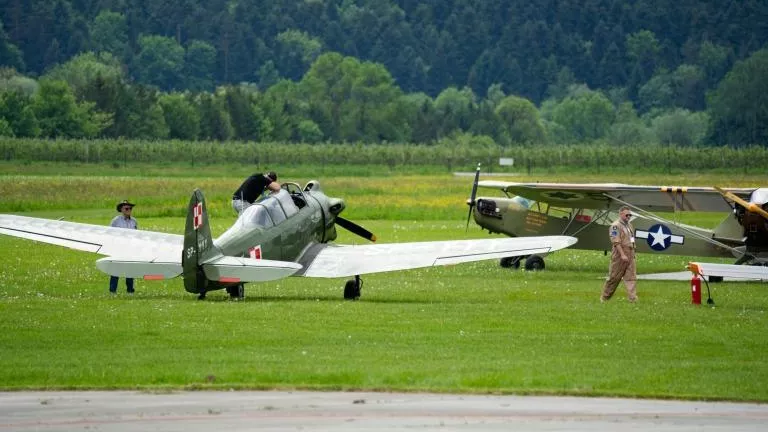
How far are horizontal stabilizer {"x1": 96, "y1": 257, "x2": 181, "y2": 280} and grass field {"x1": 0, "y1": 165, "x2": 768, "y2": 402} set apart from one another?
489 mm

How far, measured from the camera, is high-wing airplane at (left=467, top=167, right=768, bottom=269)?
1021 inches

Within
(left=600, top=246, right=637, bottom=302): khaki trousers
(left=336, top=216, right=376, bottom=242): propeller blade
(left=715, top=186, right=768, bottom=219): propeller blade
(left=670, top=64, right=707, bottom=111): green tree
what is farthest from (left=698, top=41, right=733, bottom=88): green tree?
(left=600, top=246, right=637, bottom=302): khaki trousers

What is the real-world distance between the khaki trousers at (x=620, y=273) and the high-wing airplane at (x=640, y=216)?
4.31 m

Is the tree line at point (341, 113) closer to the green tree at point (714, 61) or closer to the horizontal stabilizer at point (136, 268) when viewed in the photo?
the green tree at point (714, 61)

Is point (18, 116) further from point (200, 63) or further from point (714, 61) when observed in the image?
point (714, 61)

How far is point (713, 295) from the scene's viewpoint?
22.9 meters

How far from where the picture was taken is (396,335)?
671 inches

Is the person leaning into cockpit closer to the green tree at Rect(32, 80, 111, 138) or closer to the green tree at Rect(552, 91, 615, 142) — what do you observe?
the green tree at Rect(32, 80, 111, 138)

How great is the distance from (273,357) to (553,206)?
46.3 feet

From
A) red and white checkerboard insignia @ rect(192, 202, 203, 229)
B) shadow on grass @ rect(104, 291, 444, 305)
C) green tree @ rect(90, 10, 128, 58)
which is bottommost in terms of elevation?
shadow on grass @ rect(104, 291, 444, 305)

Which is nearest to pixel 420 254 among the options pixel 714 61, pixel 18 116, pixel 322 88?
pixel 18 116

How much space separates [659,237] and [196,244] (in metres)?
11.4

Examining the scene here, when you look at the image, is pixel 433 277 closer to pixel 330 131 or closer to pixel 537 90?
pixel 330 131

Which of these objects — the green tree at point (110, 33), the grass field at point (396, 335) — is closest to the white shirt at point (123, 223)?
the grass field at point (396, 335)
